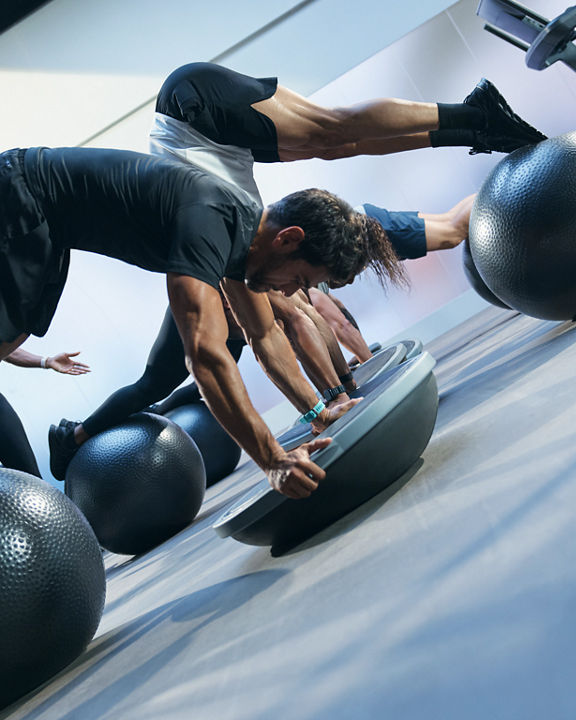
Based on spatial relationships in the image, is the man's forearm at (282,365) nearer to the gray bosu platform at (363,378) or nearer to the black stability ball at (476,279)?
the gray bosu platform at (363,378)

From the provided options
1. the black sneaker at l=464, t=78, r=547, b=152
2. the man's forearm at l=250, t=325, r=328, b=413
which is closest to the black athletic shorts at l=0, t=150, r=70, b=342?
the man's forearm at l=250, t=325, r=328, b=413

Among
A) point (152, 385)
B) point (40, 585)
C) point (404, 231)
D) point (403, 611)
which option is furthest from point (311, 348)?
point (403, 611)

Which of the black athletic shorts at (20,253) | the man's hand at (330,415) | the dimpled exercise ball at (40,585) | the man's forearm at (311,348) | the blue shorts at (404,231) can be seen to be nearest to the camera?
the dimpled exercise ball at (40,585)

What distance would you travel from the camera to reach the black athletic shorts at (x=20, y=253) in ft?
7.23

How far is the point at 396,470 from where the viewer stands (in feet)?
6.57

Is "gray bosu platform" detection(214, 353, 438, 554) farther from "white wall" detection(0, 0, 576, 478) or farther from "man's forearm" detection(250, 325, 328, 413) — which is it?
"white wall" detection(0, 0, 576, 478)

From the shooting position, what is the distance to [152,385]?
3557 mm

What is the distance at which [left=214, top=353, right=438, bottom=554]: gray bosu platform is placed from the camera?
1849 mm

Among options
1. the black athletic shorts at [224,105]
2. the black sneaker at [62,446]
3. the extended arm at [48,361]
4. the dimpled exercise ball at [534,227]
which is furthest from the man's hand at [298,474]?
the extended arm at [48,361]

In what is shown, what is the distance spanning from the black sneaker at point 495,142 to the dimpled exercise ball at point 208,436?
2.51 meters

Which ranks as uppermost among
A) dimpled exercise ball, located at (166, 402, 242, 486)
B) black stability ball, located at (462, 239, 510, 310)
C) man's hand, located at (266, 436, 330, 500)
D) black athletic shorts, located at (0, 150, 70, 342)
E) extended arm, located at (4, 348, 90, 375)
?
black athletic shorts, located at (0, 150, 70, 342)

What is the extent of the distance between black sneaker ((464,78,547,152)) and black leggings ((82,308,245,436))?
62.2 inches

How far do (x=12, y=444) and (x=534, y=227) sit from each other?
280 centimetres

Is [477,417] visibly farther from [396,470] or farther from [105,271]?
[105,271]
